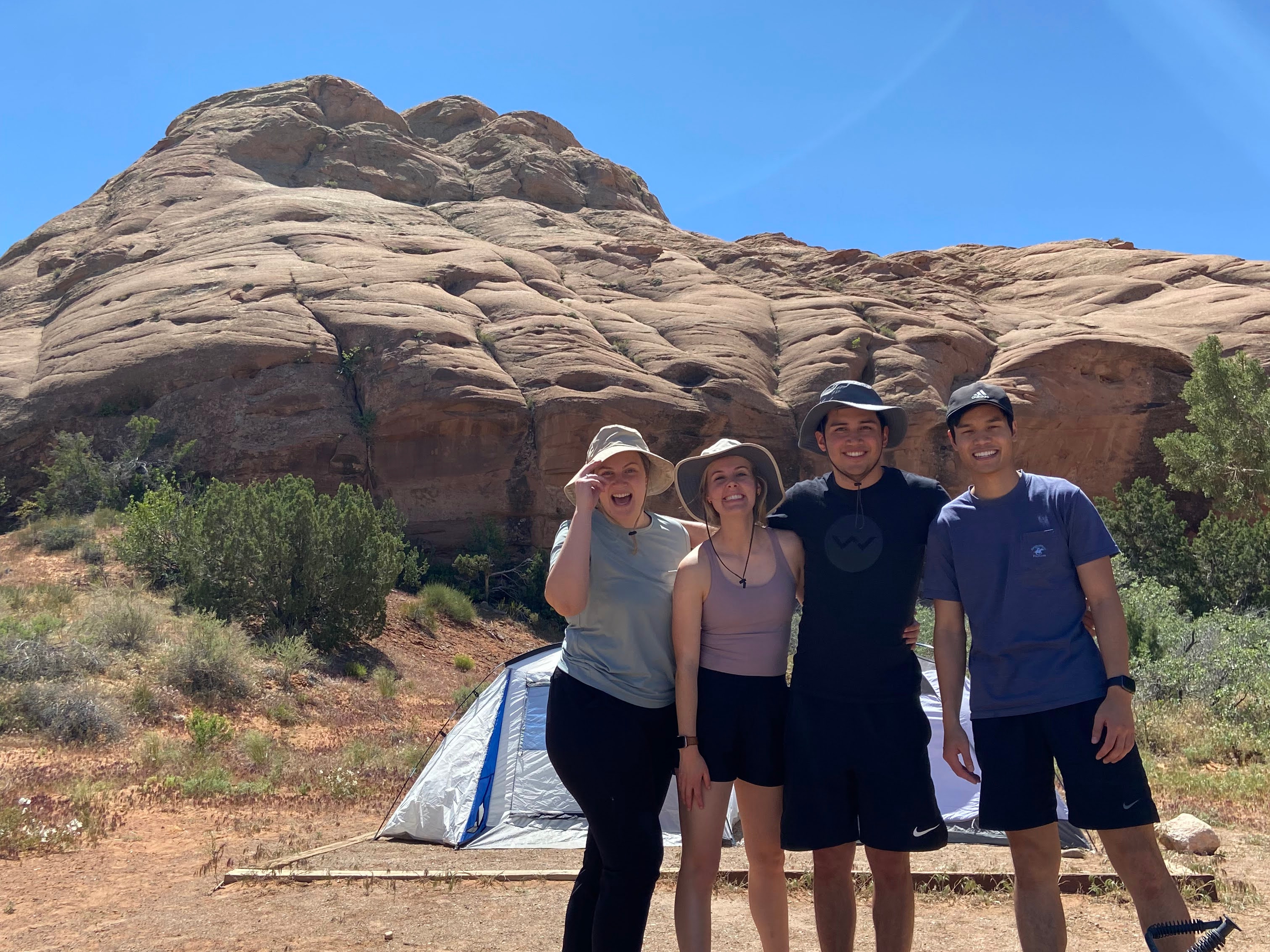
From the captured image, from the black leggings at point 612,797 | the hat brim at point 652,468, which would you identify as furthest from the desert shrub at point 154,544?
the black leggings at point 612,797

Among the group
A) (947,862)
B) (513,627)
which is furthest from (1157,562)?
(947,862)

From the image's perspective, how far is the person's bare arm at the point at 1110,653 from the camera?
9.50 ft

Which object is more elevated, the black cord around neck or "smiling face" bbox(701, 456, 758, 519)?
"smiling face" bbox(701, 456, 758, 519)

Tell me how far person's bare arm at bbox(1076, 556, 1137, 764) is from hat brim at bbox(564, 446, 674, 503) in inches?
57.9

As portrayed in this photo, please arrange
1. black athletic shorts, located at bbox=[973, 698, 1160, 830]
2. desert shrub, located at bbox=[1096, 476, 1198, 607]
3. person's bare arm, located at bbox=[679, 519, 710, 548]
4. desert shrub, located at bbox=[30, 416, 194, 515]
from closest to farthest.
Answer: black athletic shorts, located at bbox=[973, 698, 1160, 830], person's bare arm, located at bbox=[679, 519, 710, 548], desert shrub, located at bbox=[1096, 476, 1198, 607], desert shrub, located at bbox=[30, 416, 194, 515]

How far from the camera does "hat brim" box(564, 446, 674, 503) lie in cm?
334

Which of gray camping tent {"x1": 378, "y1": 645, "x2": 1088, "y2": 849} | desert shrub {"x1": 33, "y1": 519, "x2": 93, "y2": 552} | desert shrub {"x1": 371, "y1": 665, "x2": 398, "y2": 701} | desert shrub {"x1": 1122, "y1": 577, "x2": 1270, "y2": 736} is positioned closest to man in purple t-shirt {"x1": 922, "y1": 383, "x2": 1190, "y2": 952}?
gray camping tent {"x1": 378, "y1": 645, "x2": 1088, "y2": 849}

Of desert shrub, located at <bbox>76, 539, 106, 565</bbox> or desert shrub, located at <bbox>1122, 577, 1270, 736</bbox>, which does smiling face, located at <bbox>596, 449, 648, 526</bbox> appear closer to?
desert shrub, located at <bbox>1122, 577, 1270, 736</bbox>

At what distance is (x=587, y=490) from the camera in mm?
3266

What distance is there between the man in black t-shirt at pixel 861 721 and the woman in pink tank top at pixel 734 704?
Answer: 0.28 feet

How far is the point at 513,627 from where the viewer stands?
2025 centimetres

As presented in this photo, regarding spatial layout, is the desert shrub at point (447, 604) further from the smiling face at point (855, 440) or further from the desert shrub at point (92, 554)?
the smiling face at point (855, 440)

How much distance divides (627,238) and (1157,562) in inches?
790

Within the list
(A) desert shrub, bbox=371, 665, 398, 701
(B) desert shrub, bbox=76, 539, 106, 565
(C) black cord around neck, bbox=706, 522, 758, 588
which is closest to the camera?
(C) black cord around neck, bbox=706, 522, 758, 588
